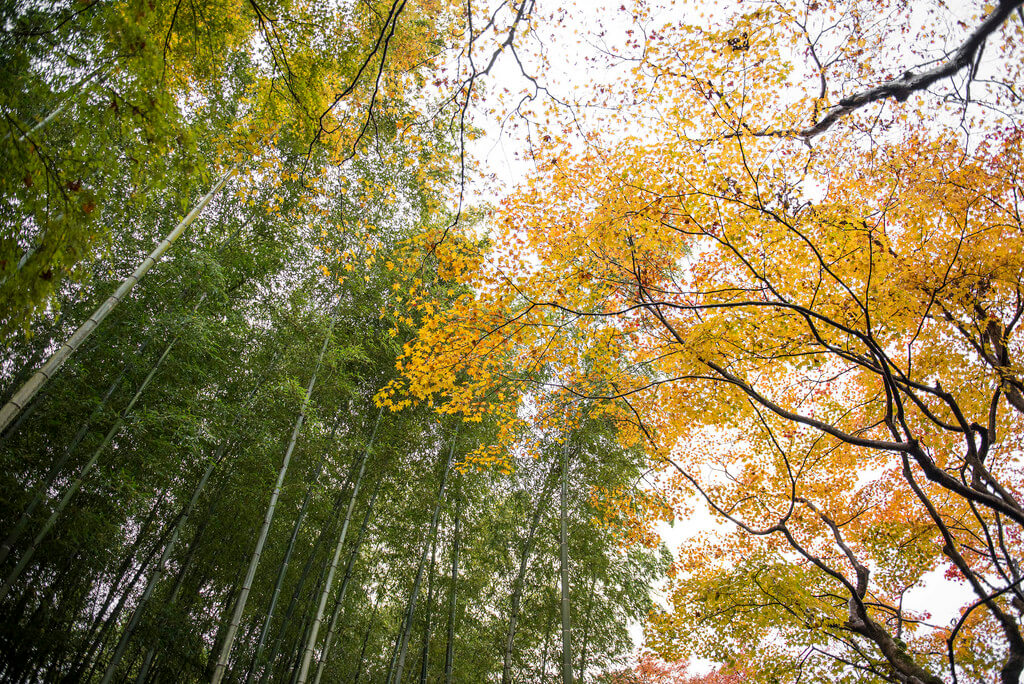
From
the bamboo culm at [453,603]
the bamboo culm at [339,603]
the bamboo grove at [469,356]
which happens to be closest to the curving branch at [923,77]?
the bamboo grove at [469,356]

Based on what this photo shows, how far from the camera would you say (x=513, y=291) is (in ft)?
12.6

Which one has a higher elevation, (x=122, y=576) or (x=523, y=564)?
(x=523, y=564)

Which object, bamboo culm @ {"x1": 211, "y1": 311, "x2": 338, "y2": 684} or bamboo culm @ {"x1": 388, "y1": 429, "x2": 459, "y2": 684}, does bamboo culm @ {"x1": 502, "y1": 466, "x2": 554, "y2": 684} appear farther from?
bamboo culm @ {"x1": 211, "y1": 311, "x2": 338, "y2": 684}

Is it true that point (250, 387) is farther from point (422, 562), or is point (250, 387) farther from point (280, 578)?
point (422, 562)

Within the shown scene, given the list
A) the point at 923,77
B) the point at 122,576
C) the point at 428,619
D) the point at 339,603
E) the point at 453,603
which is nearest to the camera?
the point at 923,77

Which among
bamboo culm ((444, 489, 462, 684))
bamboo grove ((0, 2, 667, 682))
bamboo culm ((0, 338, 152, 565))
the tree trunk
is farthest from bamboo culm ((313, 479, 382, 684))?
bamboo culm ((0, 338, 152, 565))

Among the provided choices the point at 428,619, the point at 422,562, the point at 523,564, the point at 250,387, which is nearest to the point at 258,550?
the point at 250,387

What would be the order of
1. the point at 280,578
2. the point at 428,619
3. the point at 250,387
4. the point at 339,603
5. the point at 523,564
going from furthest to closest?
the point at 523,564
the point at 428,619
the point at 250,387
the point at 339,603
the point at 280,578

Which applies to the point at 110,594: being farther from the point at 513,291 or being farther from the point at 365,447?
the point at 513,291

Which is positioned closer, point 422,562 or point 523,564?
point 422,562

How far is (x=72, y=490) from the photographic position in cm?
453

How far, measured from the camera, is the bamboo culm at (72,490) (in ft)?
14.3

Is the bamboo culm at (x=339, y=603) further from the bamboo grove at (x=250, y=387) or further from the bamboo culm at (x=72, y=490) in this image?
the bamboo culm at (x=72, y=490)

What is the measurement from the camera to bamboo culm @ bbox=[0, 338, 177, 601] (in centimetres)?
435
